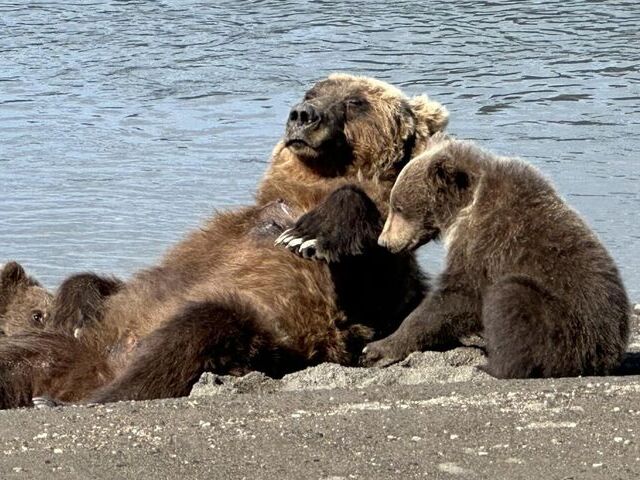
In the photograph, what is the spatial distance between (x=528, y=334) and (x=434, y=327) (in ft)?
1.69

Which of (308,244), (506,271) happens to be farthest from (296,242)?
(506,271)

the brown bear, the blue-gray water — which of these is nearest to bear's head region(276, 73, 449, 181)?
the brown bear

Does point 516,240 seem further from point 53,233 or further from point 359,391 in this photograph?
point 53,233

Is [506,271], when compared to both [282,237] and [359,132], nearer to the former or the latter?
[282,237]

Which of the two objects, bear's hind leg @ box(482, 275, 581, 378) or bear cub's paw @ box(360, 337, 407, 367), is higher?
bear's hind leg @ box(482, 275, 581, 378)

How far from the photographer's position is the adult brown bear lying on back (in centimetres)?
664

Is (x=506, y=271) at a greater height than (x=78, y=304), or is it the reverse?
(x=506, y=271)

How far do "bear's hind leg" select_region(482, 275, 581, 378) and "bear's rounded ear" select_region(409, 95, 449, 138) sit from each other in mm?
1863

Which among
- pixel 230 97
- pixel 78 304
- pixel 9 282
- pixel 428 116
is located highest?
pixel 428 116

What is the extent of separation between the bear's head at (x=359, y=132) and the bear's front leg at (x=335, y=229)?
626 millimetres

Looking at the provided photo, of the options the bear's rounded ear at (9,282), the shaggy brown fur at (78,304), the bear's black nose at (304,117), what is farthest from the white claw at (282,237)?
the bear's rounded ear at (9,282)

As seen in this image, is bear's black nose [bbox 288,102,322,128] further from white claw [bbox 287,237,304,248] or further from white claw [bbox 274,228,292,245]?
white claw [bbox 287,237,304,248]

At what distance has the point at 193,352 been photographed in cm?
656

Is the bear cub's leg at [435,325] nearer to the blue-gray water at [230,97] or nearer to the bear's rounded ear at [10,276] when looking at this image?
the bear's rounded ear at [10,276]
